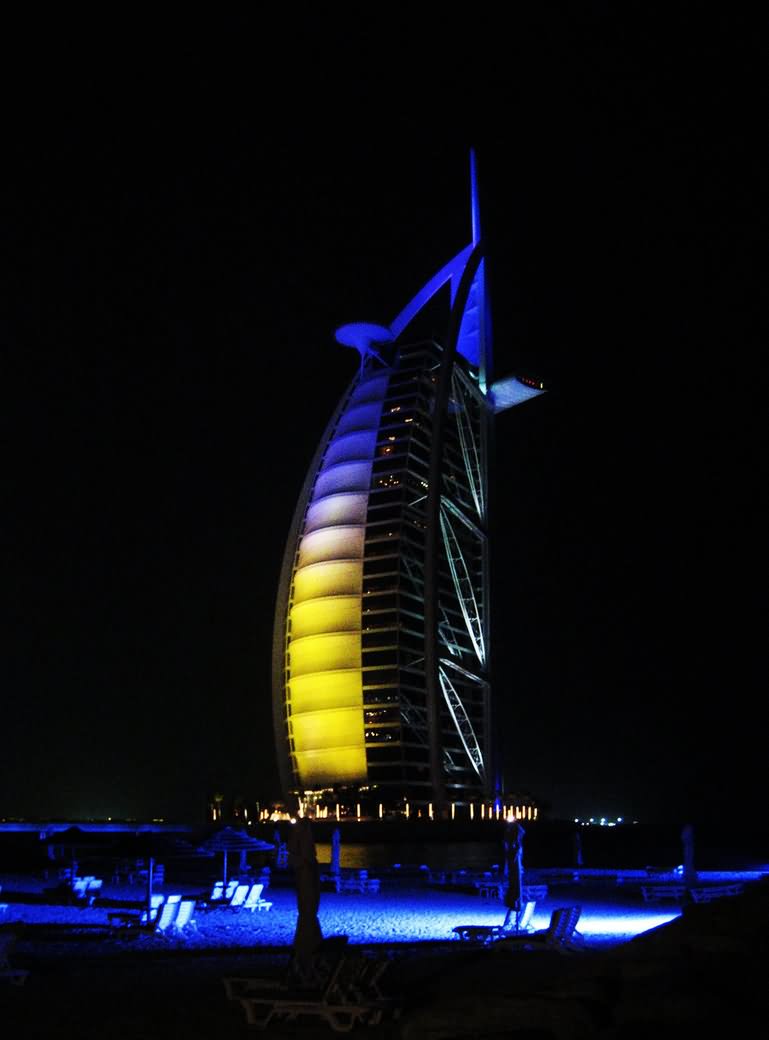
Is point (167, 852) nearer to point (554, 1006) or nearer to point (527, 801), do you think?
point (554, 1006)

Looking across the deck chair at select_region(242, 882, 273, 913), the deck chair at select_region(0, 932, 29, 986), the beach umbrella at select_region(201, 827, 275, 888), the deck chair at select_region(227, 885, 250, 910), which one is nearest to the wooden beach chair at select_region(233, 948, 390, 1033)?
the deck chair at select_region(0, 932, 29, 986)

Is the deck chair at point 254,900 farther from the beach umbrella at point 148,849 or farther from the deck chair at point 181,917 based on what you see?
the deck chair at point 181,917

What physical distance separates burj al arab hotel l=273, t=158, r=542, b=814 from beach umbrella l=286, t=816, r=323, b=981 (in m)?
47.7

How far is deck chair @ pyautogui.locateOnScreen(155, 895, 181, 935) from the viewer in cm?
1945

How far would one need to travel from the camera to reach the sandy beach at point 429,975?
10.1m

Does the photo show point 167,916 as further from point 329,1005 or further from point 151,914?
point 329,1005

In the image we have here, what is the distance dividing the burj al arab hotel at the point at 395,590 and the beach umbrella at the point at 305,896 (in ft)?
156

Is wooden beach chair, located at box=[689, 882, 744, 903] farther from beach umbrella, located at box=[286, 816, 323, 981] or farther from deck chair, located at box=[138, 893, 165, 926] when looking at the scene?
beach umbrella, located at box=[286, 816, 323, 981]

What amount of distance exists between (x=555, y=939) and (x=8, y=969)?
293 inches

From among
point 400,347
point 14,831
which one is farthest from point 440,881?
point 400,347

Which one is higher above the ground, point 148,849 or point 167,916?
point 148,849

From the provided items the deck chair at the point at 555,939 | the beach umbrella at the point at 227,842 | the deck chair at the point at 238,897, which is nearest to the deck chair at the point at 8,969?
the deck chair at the point at 555,939

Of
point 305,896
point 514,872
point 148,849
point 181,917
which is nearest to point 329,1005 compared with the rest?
point 305,896

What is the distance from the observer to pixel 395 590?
218 ft
